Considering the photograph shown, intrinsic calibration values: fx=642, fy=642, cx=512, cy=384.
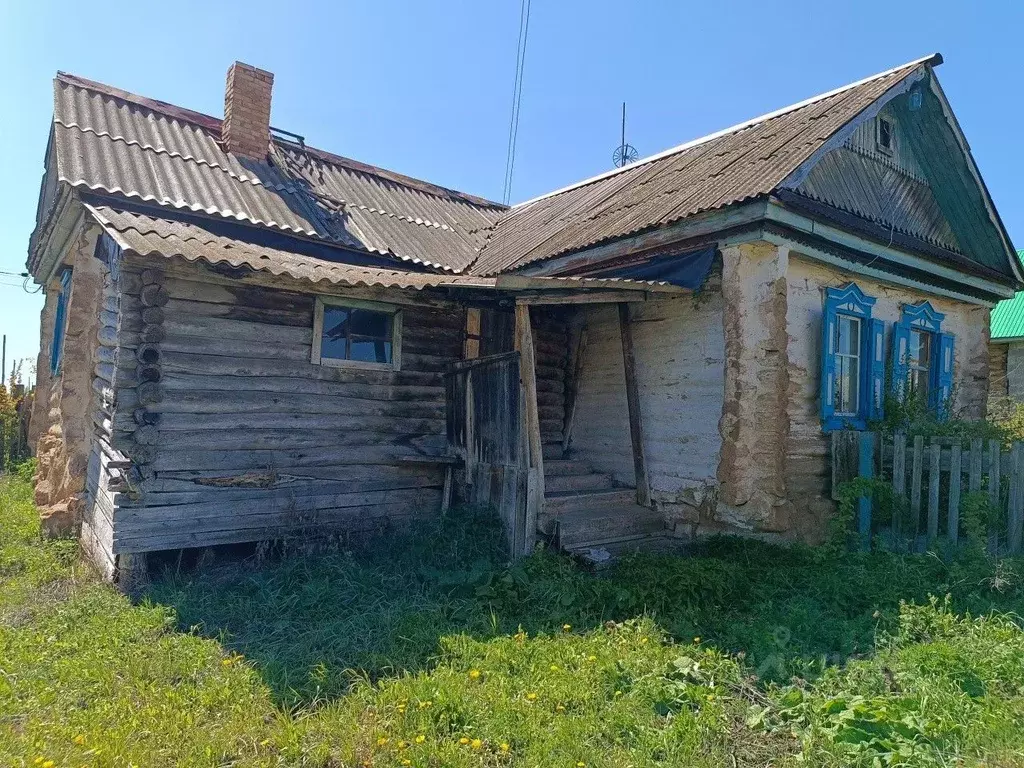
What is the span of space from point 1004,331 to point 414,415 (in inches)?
653

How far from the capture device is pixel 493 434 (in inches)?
267

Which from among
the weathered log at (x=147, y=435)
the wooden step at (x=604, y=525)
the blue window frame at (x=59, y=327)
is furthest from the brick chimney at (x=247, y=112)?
the wooden step at (x=604, y=525)

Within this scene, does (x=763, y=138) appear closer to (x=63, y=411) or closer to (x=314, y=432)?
(x=314, y=432)

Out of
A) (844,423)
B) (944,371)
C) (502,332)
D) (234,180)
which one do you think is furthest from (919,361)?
(234,180)

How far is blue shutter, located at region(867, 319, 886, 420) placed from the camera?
7.64 meters

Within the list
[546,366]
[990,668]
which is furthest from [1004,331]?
[990,668]

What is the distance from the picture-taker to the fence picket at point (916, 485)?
6238 millimetres

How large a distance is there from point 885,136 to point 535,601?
7.48 metres

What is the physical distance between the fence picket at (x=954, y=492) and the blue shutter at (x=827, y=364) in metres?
1.22

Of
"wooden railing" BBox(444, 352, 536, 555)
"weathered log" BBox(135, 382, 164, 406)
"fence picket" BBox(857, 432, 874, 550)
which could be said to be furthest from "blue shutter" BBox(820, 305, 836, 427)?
"weathered log" BBox(135, 382, 164, 406)

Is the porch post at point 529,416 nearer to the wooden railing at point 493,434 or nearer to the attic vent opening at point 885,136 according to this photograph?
the wooden railing at point 493,434

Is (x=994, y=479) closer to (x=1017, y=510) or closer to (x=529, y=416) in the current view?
(x=1017, y=510)

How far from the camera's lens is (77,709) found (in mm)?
3697

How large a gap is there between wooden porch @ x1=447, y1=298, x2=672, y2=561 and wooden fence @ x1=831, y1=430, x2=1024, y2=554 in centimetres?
208
